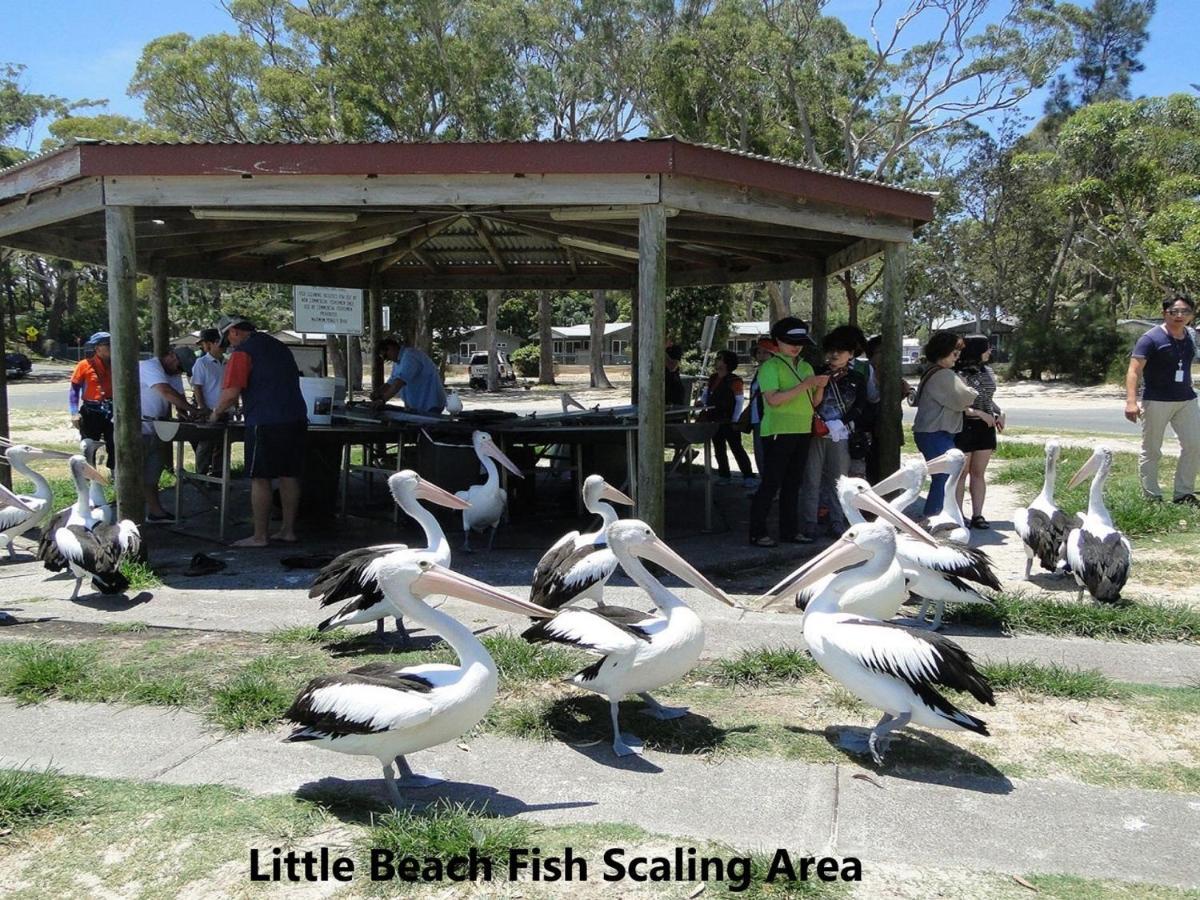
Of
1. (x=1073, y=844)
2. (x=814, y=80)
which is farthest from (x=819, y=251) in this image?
(x=814, y=80)

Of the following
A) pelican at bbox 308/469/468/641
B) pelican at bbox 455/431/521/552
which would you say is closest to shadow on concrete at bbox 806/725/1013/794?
pelican at bbox 308/469/468/641

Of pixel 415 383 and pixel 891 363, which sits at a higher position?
pixel 891 363

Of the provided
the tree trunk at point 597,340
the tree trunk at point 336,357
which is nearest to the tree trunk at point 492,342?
the tree trunk at point 597,340

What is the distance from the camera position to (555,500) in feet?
36.0

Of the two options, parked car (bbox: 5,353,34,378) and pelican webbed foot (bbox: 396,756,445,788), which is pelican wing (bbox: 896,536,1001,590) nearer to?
pelican webbed foot (bbox: 396,756,445,788)

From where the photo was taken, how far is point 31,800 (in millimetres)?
3498

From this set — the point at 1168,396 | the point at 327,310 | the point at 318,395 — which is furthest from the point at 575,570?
the point at 327,310

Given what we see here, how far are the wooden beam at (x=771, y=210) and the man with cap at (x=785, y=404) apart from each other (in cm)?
82

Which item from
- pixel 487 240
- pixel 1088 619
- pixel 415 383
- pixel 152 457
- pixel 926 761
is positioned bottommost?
pixel 926 761

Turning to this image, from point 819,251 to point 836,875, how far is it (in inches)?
364

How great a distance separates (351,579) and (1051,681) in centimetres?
370

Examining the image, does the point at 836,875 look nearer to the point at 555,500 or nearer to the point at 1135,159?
the point at 555,500

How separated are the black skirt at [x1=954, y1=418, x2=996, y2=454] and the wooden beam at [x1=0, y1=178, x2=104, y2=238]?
7.22 metres

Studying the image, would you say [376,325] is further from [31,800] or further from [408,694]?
[408,694]
